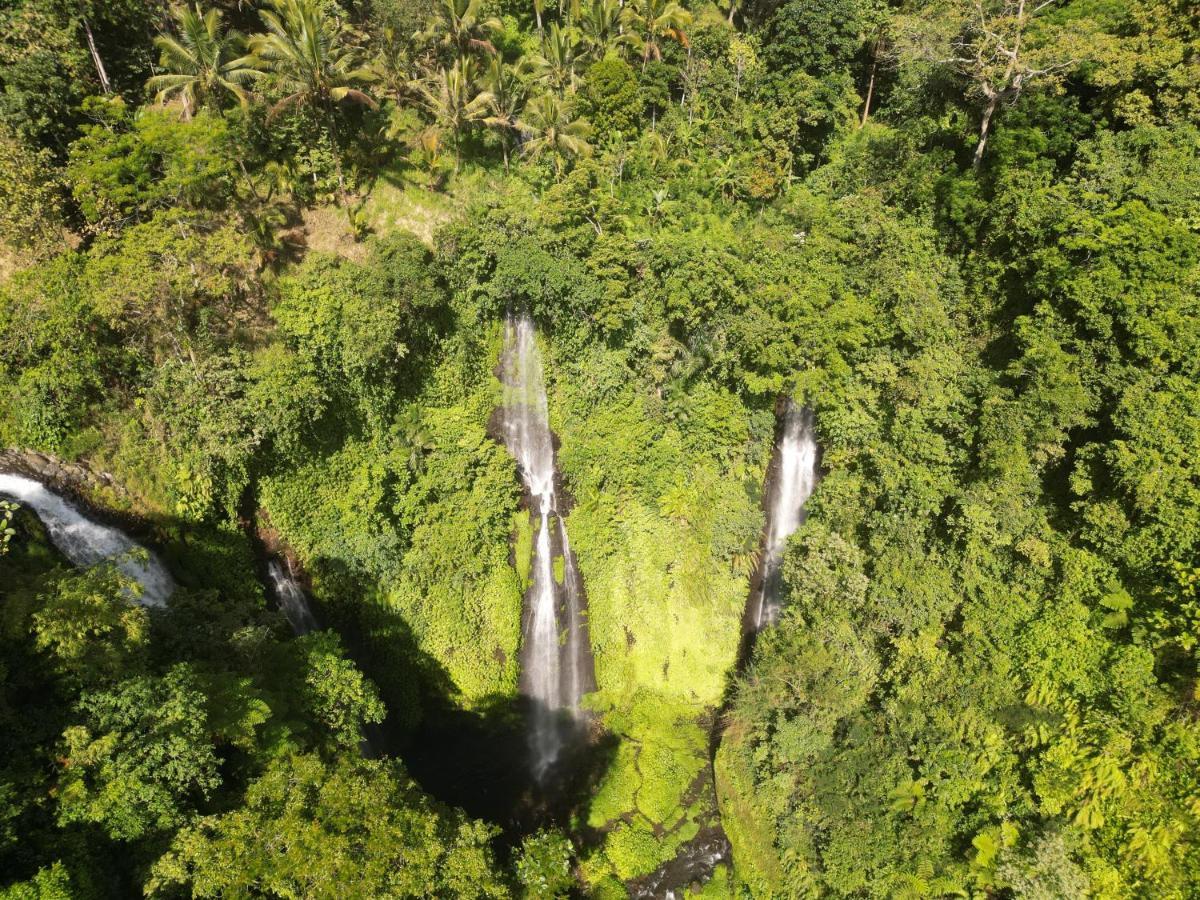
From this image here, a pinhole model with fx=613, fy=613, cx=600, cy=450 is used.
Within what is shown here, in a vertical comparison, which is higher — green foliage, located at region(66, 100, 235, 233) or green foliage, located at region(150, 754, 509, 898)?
green foliage, located at region(66, 100, 235, 233)

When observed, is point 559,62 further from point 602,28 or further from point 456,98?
point 456,98

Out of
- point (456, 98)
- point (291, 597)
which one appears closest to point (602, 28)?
point (456, 98)

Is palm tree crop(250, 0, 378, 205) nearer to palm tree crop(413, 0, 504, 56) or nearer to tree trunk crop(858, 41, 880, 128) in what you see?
palm tree crop(413, 0, 504, 56)

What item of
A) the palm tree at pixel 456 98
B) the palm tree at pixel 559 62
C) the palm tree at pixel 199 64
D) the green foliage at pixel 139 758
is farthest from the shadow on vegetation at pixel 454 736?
the palm tree at pixel 559 62

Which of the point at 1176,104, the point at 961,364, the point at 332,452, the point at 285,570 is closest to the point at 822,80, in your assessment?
the point at 1176,104

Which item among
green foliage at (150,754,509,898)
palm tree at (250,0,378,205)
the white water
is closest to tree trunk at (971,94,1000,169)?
palm tree at (250,0,378,205)

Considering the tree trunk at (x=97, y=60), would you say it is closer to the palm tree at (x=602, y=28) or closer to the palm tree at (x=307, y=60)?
the palm tree at (x=307, y=60)
